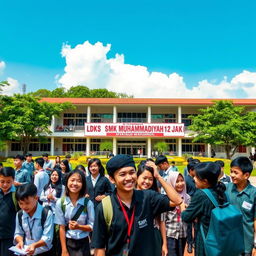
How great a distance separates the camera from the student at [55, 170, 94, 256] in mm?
2496

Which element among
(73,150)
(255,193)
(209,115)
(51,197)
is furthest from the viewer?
(73,150)

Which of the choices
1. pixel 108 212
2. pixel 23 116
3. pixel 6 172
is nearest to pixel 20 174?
pixel 6 172

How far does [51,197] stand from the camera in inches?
151

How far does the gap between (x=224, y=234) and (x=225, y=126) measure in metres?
21.3

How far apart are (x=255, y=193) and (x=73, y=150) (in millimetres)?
27836

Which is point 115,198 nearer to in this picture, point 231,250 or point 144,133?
point 231,250

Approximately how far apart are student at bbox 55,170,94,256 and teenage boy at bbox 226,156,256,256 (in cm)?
169

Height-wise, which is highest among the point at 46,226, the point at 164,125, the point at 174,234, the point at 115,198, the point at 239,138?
the point at 164,125

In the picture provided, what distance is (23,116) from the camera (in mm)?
21984

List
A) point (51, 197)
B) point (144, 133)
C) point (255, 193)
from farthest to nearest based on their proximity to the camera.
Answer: point (144, 133) < point (51, 197) < point (255, 193)

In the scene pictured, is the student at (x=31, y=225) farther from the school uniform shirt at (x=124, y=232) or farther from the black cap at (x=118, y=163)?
the black cap at (x=118, y=163)

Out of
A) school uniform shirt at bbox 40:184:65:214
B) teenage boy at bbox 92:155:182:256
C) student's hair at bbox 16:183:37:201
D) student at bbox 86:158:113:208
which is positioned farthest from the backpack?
school uniform shirt at bbox 40:184:65:214

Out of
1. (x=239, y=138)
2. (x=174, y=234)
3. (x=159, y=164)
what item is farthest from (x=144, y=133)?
(x=174, y=234)

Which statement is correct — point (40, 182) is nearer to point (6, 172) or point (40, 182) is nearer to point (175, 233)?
point (6, 172)
